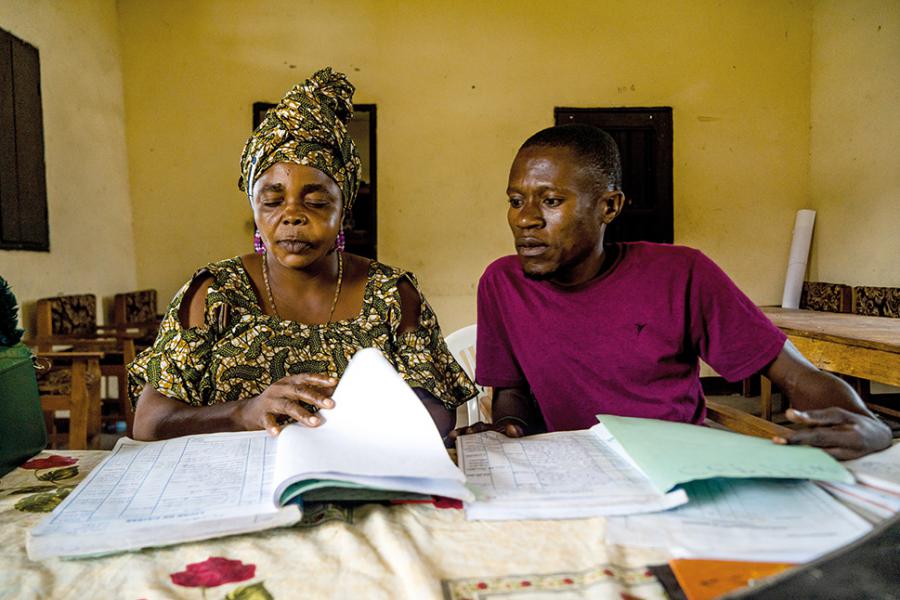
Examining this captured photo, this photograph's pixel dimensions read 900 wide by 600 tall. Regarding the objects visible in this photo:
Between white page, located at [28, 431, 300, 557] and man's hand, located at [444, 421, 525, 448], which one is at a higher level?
white page, located at [28, 431, 300, 557]

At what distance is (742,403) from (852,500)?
480 centimetres

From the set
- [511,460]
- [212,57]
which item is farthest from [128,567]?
[212,57]

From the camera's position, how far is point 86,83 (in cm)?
432

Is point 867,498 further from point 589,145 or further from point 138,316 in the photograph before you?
point 138,316

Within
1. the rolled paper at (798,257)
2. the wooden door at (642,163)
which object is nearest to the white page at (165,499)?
the wooden door at (642,163)

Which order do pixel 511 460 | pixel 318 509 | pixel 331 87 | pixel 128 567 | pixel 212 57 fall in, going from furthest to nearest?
pixel 212 57, pixel 331 87, pixel 511 460, pixel 318 509, pixel 128 567

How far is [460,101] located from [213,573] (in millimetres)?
4953

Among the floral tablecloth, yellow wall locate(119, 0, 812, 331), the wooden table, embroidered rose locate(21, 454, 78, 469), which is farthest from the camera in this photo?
yellow wall locate(119, 0, 812, 331)

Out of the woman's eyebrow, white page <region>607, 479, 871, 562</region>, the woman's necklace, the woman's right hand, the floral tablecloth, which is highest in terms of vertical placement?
the woman's eyebrow

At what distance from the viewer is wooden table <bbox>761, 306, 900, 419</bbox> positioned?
8.43 ft

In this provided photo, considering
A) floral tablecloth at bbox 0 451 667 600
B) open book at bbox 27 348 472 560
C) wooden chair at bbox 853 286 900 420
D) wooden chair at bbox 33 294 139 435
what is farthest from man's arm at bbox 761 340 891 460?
wooden chair at bbox 853 286 900 420

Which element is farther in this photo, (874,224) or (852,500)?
(874,224)

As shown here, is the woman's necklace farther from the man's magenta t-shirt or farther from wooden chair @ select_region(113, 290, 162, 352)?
wooden chair @ select_region(113, 290, 162, 352)

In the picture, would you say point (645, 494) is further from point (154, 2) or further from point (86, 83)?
point (154, 2)
